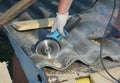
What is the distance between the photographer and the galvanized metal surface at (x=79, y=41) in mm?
2820

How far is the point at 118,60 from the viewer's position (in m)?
2.91

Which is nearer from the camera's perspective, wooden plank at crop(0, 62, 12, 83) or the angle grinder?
the angle grinder

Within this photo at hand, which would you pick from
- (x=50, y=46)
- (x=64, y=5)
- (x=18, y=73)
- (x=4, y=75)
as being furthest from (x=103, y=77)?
(x=18, y=73)

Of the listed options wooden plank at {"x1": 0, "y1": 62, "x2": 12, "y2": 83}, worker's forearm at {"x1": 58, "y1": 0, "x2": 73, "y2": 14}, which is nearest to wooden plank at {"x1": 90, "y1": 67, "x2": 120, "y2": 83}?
worker's forearm at {"x1": 58, "y1": 0, "x2": 73, "y2": 14}

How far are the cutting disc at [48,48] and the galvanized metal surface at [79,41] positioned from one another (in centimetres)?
6

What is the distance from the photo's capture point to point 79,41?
321 cm

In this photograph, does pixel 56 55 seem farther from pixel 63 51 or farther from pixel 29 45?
pixel 29 45

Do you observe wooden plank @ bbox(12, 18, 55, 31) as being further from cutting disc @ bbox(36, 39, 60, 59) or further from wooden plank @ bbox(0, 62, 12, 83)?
cutting disc @ bbox(36, 39, 60, 59)

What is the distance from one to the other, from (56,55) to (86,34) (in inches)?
23.9

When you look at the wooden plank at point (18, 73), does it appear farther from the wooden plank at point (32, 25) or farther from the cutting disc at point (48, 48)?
the cutting disc at point (48, 48)

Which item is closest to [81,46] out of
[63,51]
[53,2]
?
[63,51]

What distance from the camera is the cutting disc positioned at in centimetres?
286

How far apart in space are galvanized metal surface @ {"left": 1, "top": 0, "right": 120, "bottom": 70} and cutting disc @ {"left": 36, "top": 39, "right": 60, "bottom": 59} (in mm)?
57

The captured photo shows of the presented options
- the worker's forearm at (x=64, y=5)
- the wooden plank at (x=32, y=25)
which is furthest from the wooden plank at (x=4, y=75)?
the worker's forearm at (x=64, y=5)
